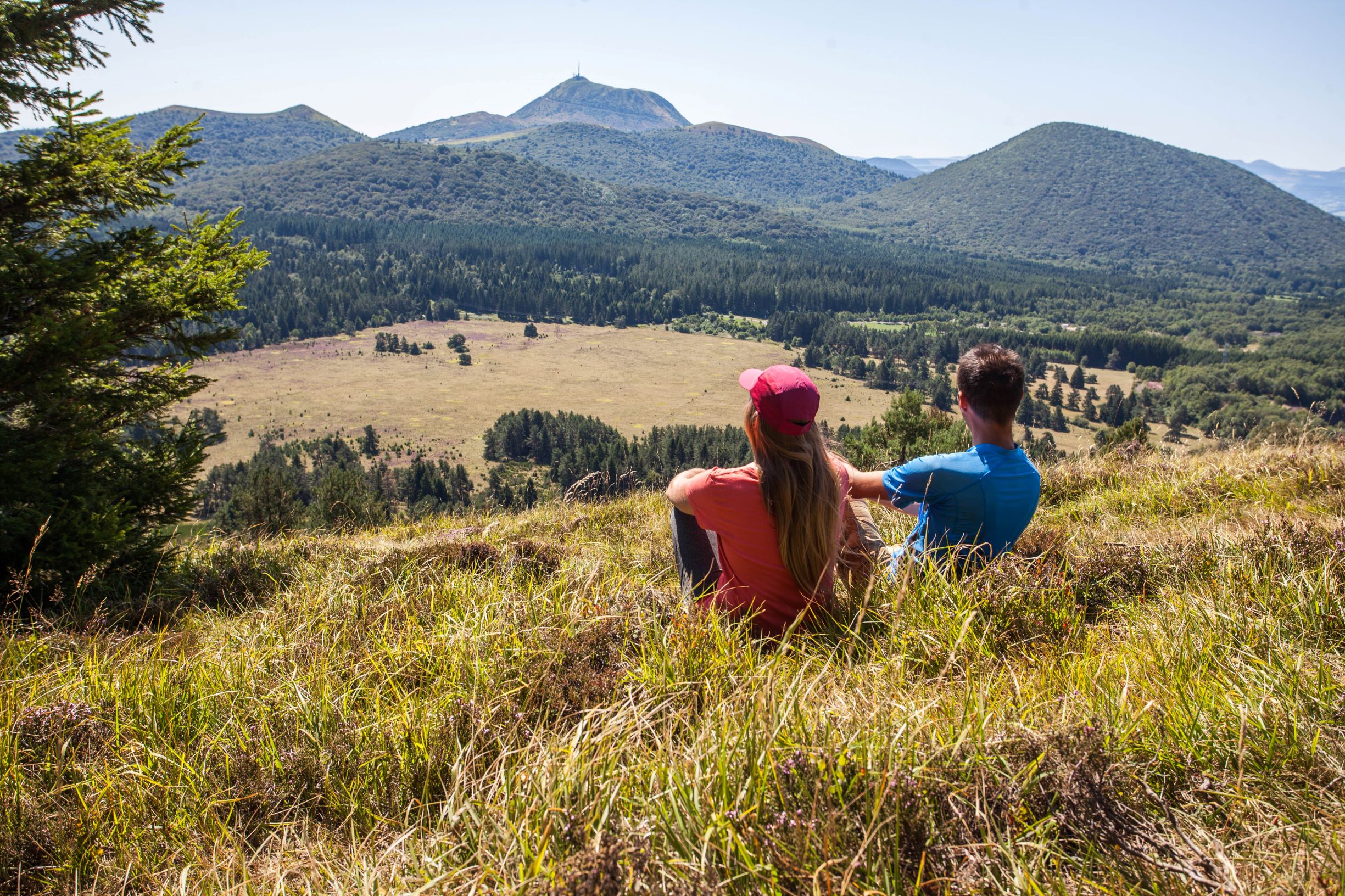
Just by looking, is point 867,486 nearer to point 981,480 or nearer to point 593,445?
point 981,480

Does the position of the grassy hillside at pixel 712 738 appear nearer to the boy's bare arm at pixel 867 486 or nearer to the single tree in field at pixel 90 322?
the boy's bare arm at pixel 867 486

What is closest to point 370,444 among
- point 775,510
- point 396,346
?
point 396,346

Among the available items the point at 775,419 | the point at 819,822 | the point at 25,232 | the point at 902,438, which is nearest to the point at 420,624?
the point at 775,419

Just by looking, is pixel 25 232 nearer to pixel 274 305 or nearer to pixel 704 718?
pixel 704 718

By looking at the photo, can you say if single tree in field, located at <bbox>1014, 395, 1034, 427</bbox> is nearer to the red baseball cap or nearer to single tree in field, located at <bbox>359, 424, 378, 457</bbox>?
single tree in field, located at <bbox>359, 424, 378, 457</bbox>

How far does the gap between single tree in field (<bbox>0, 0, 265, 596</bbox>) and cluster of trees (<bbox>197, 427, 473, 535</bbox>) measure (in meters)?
1.06

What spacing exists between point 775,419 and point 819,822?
5.76 feet

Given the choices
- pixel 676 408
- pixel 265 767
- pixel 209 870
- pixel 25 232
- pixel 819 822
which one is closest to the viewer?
pixel 819 822

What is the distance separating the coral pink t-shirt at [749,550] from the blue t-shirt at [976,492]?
0.69 metres

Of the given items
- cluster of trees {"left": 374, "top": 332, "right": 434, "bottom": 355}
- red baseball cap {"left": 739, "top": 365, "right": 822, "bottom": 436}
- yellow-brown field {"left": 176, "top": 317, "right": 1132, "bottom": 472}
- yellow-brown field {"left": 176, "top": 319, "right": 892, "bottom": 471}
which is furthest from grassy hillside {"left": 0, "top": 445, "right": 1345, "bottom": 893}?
cluster of trees {"left": 374, "top": 332, "right": 434, "bottom": 355}

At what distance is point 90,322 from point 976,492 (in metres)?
7.16

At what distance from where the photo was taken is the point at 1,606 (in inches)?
190

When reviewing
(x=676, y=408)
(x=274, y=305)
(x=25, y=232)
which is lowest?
(x=676, y=408)

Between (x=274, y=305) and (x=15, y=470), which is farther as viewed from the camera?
(x=274, y=305)
